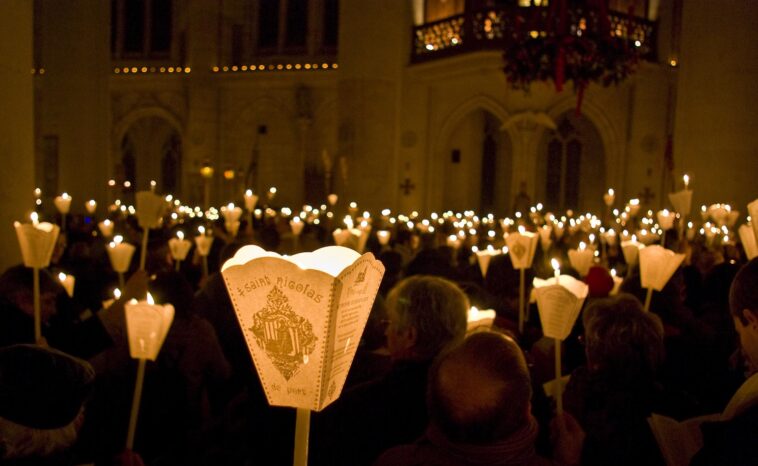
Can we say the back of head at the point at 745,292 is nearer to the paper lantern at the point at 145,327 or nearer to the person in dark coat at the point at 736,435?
the person in dark coat at the point at 736,435

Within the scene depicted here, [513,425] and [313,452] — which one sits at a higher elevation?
[513,425]

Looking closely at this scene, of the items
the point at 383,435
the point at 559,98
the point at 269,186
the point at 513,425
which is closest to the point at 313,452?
the point at 383,435

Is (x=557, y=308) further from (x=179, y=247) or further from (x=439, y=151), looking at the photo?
(x=439, y=151)

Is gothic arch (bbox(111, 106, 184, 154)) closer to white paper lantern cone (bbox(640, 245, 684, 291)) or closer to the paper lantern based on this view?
white paper lantern cone (bbox(640, 245, 684, 291))

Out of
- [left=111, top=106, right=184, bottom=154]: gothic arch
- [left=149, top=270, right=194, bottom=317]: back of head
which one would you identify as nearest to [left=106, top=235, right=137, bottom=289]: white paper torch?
[left=149, top=270, right=194, bottom=317]: back of head

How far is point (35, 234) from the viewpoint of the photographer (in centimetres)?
403

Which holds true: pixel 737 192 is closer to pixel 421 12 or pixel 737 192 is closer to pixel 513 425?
pixel 421 12

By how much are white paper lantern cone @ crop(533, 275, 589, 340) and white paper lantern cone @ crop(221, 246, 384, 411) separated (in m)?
1.31

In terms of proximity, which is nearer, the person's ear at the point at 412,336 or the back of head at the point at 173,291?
the person's ear at the point at 412,336

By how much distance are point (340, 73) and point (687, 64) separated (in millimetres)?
8411

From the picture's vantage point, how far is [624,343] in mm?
2596

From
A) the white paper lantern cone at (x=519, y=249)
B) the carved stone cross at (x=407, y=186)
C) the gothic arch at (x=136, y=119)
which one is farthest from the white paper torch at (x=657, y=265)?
the gothic arch at (x=136, y=119)

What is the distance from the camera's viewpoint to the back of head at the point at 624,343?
2580 millimetres

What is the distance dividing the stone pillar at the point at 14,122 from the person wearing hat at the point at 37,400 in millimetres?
4909
